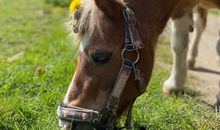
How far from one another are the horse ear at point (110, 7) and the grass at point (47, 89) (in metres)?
0.97

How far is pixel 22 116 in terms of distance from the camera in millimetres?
4105

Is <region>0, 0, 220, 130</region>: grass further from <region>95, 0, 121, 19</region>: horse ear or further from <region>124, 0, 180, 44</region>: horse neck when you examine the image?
<region>95, 0, 121, 19</region>: horse ear

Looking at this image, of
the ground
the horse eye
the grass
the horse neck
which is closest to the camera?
the horse eye

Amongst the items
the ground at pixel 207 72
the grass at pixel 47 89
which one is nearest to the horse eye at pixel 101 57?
the grass at pixel 47 89

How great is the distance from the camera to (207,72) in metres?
6.76

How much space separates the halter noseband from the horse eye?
0.34 feet

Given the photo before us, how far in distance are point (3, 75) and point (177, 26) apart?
1874 millimetres

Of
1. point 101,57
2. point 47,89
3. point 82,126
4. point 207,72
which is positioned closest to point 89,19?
point 101,57

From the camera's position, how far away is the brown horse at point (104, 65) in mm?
3488

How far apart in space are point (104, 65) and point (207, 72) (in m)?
3.47

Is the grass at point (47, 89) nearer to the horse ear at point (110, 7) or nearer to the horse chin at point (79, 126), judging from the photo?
the horse chin at point (79, 126)

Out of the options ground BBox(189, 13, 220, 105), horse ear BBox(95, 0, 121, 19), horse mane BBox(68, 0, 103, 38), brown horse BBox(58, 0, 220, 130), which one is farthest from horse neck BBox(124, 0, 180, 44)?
ground BBox(189, 13, 220, 105)

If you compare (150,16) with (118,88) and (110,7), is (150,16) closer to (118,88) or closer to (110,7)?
(110,7)

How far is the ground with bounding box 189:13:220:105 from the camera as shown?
5.53 meters
